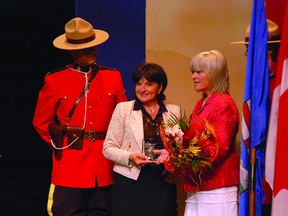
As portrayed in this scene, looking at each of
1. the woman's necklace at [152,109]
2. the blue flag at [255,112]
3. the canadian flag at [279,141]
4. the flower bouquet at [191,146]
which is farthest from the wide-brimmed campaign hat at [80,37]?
the canadian flag at [279,141]

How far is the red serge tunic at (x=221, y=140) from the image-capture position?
4102mm

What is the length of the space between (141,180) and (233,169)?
0.60 metres

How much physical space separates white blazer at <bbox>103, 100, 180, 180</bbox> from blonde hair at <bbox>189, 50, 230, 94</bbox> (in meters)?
0.46

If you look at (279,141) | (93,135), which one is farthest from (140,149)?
(279,141)

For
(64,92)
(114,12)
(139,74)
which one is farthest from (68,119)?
(114,12)

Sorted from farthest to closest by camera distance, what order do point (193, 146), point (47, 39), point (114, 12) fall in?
point (47, 39)
point (114, 12)
point (193, 146)

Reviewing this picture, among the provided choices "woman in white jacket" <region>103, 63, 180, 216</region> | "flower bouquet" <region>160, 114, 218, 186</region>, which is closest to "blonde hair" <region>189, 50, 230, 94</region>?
"flower bouquet" <region>160, 114, 218, 186</region>

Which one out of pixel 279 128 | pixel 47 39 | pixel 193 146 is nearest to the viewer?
pixel 279 128

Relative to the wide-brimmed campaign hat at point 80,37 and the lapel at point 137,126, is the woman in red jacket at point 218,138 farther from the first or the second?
the wide-brimmed campaign hat at point 80,37

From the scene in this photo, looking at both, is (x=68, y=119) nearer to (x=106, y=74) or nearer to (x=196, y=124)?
(x=106, y=74)

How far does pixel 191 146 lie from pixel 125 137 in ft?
2.10

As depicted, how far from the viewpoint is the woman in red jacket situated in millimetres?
4125

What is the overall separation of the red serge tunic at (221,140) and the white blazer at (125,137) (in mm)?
402

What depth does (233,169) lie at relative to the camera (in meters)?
4.22
